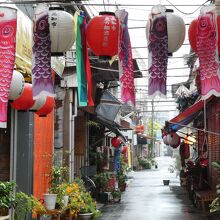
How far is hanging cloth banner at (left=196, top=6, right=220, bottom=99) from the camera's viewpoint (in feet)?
23.1

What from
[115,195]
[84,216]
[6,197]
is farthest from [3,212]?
[115,195]

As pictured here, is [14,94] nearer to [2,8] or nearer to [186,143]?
[2,8]

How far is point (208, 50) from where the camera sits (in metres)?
7.07

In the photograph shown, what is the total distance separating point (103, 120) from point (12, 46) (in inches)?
573

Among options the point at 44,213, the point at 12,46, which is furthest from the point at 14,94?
the point at 44,213

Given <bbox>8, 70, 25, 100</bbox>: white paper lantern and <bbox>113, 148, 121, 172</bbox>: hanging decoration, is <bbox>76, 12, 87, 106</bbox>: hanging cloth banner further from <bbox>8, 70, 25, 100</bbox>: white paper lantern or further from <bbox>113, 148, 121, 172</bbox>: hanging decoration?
<bbox>113, 148, 121, 172</bbox>: hanging decoration

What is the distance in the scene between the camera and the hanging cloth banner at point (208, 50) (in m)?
7.04

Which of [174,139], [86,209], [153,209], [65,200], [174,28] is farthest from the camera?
[174,139]

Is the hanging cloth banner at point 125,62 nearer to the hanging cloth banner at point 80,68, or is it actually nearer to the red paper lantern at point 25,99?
the hanging cloth banner at point 80,68

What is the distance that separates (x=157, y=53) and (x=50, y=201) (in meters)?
6.10

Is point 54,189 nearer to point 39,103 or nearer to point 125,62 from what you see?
point 39,103

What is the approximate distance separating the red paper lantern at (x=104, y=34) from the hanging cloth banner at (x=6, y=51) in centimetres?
120

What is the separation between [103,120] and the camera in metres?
21.8

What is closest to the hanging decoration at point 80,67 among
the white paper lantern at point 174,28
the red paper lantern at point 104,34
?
the red paper lantern at point 104,34
